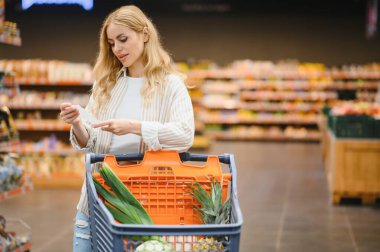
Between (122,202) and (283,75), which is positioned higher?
(283,75)

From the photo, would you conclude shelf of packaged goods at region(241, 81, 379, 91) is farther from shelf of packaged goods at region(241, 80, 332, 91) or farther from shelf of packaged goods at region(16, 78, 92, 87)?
shelf of packaged goods at region(16, 78, 92, 87)

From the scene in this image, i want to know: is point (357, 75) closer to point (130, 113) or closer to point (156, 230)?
point (130, 113)

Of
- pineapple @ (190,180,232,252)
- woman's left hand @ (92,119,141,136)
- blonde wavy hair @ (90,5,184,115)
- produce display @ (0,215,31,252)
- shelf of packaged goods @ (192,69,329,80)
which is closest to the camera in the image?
pineapple @ (190,180,232,252)

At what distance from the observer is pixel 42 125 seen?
383 inches

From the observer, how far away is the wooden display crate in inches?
315

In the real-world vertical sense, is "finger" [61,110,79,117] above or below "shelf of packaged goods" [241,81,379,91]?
above

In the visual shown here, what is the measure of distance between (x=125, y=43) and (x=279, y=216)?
16.6 ft

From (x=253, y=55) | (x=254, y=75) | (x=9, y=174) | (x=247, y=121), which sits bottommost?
(x=247, y=121)

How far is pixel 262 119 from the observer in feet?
58.4

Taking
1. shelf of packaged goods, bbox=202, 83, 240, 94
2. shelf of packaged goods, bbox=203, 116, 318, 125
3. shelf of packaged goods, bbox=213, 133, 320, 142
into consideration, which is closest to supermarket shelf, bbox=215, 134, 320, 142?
shelf of packaged goods, bbox=213, 133, 320, 142

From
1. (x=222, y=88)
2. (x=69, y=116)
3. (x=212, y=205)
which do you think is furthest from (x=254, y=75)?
(x=212, y=205)

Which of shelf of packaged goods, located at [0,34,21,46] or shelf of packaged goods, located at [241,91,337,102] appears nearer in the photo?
shelf of packaged goods, located at [0,34,21,46]

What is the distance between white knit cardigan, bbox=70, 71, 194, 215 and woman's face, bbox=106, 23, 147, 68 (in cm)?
12

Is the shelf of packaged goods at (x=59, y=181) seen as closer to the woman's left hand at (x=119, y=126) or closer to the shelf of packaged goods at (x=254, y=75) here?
the woman's left hand at (x=119, y=126)
